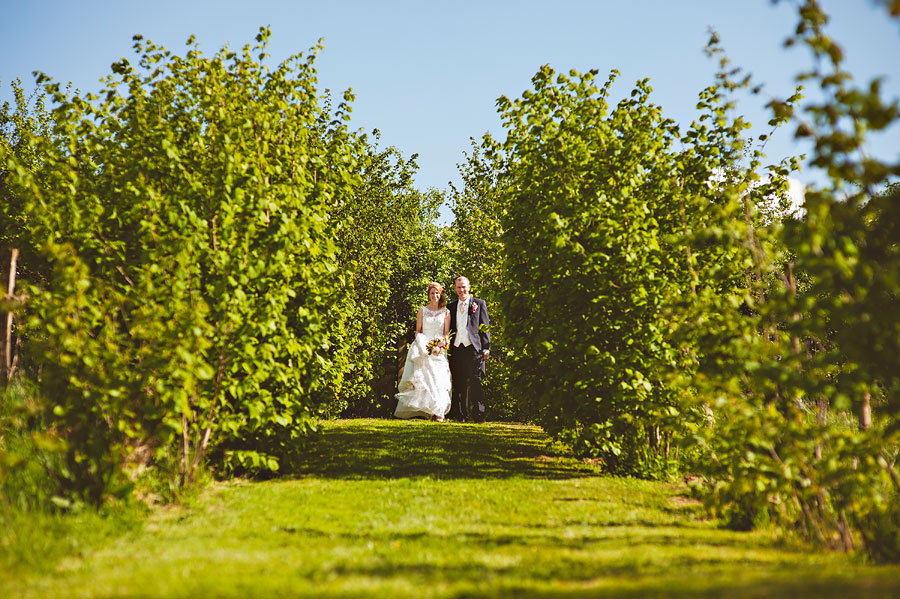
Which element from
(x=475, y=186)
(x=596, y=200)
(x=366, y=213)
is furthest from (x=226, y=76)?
(x=475, y=186)

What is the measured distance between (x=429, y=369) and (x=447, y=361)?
18.3 inches

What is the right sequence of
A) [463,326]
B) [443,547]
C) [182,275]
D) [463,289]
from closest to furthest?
[443,547]
[182,275]
[463,289]
[463,326]

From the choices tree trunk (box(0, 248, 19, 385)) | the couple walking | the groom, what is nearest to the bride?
the couple walking

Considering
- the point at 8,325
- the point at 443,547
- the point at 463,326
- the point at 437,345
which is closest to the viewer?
the point at 443,547

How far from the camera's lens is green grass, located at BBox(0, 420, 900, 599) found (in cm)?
346

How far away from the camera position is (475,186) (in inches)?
696

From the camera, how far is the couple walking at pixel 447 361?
1320 centimetres

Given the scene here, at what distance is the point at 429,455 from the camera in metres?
8.59

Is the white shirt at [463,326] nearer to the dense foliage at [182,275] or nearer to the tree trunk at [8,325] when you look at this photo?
the dense foliage at [182,275]

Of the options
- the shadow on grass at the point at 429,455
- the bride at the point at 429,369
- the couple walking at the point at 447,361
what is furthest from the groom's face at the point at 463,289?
the shadow on grass at the point at 429,455

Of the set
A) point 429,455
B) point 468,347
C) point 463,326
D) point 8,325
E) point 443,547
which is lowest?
point 443,547

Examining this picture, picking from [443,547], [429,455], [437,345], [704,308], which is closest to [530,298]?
[429,455]

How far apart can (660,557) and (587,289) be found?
3684 mm

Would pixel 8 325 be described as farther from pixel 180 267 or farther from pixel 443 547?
pixel 443 547
